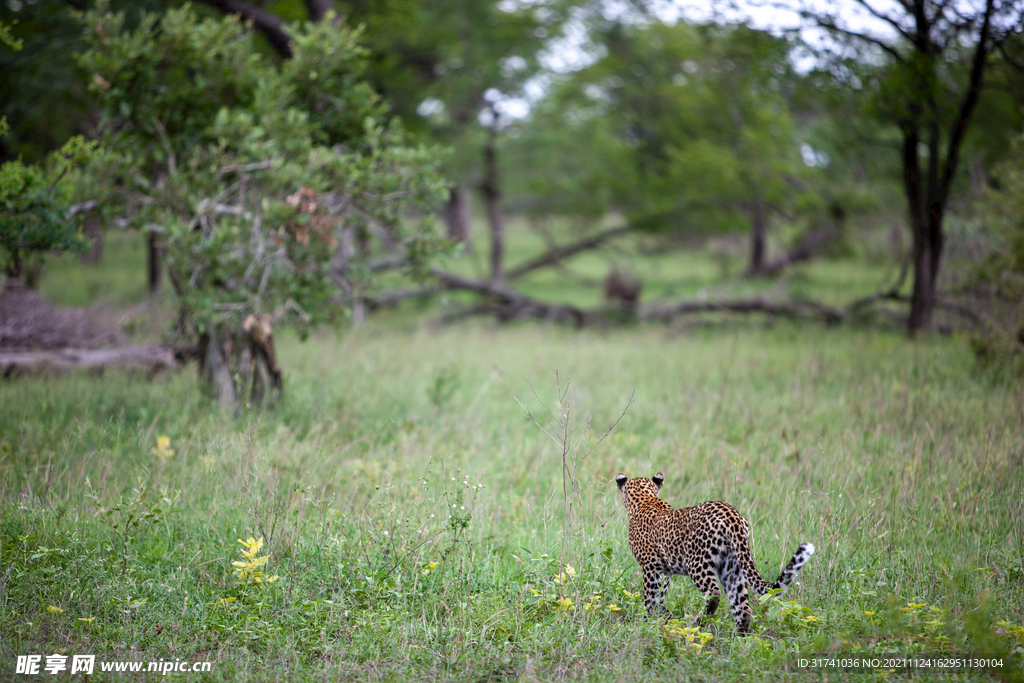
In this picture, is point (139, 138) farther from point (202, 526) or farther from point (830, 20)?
point (830, 20)

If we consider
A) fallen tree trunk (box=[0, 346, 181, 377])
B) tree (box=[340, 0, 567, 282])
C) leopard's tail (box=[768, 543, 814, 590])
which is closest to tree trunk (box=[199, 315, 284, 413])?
fallen tree trunk (box=[0, 346, 181, 377])

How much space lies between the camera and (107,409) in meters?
7.17

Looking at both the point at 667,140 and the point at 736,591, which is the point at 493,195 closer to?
the point at 667,140

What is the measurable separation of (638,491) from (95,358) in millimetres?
7759

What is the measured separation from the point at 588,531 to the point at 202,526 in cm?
259

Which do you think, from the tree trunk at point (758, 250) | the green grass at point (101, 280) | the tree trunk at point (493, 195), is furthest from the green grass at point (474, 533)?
the tree trunk at point (758, 250)

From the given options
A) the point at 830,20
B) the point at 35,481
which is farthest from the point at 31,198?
the point at 830,20

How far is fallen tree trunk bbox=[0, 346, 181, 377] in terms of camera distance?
8586 millimetres

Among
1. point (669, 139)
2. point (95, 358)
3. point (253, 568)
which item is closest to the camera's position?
point (253, 568)

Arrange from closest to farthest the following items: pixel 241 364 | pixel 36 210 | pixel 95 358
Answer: pixel 36 210, pixel 241 364, pixel 95 358

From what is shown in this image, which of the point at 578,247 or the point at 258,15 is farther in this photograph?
the point at 578,247

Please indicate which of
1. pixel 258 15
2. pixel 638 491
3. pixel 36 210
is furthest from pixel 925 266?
pixel 36 210

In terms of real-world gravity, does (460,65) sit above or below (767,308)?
above

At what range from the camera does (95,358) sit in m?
9.10
